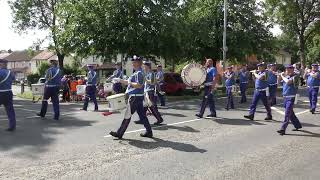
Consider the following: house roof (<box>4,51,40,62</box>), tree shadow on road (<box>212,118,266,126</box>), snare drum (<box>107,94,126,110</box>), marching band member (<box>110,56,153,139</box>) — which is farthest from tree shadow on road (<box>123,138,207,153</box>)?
house roof (<box>4,51,40,62</box>)

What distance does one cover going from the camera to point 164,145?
34.0 ft

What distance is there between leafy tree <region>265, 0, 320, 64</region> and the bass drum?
40.0m

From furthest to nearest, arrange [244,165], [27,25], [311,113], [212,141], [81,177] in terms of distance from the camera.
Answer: [27,25]
[311,113]
[212,141]
[244,165]
[81,177]

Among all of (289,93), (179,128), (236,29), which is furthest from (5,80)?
(236,29)

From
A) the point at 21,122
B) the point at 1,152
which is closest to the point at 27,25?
the point at 21,122

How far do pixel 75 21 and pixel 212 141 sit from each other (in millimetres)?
16765

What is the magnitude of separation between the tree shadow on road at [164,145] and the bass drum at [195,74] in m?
5.15

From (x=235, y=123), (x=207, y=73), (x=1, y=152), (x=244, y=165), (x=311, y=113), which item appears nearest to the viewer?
(x=244, y=165)

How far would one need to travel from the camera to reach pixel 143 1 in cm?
2488

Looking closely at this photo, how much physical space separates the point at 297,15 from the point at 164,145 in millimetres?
48187

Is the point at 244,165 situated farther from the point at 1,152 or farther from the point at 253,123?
the point at 253,123

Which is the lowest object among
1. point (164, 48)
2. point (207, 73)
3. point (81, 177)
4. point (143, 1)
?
point (81, 177)

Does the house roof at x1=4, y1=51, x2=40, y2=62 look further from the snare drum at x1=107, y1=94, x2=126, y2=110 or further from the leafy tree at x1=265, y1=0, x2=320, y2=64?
the snare drum at x1=107, y1=94, x2=126, y2=110

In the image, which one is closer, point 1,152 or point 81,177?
point 81,177
